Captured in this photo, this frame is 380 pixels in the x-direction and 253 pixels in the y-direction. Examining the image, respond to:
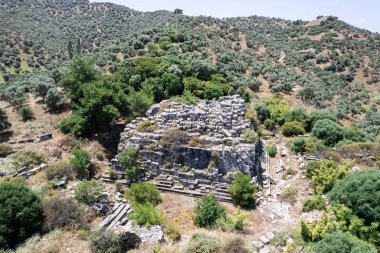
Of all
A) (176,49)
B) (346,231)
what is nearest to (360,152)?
(346,231)

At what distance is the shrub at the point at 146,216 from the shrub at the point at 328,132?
17791 millimetres

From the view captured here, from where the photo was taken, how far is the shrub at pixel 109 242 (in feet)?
49.0

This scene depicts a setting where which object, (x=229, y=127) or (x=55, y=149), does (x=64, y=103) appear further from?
(x=229, y=127)

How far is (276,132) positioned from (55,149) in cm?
2187

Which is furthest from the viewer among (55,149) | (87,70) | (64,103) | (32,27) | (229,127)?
(32,27)

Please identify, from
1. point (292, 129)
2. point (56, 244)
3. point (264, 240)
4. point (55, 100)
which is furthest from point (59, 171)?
point (292, 129)

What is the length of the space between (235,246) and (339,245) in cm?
474

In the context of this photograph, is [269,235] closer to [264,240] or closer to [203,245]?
[264,240]

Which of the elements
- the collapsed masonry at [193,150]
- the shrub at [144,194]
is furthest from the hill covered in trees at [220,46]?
the shrub at [144,194]

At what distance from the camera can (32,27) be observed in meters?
70.5

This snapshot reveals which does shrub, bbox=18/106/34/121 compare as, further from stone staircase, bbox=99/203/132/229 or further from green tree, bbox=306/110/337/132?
green tree, bbox=306/110/337/132

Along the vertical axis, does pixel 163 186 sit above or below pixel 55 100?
below

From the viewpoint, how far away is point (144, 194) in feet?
63.8

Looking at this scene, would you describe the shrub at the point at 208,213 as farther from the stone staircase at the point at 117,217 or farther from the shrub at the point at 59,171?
the shrub at the point at 59,171
